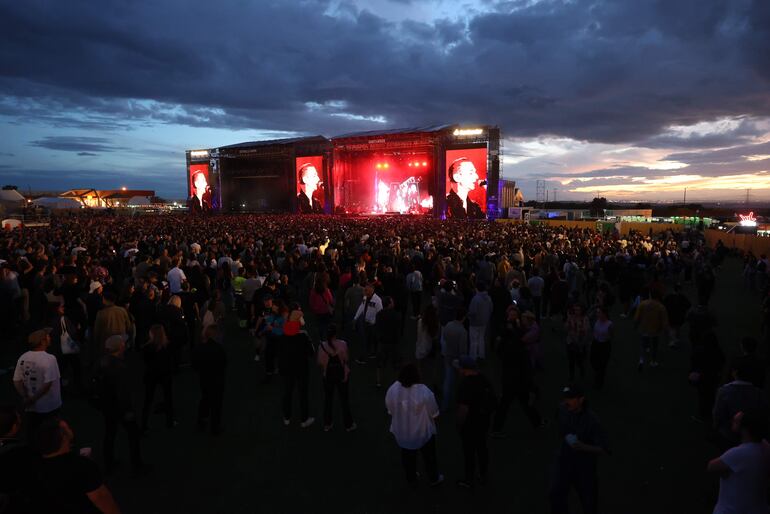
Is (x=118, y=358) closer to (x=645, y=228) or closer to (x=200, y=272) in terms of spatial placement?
(x=200, y=272)

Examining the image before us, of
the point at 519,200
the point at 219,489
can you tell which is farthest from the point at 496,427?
the point at 519,200

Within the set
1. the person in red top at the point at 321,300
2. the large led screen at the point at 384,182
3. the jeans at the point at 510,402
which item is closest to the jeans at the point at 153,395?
the person in red top at the point at 321,300

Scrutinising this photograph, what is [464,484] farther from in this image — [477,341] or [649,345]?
[649,345]

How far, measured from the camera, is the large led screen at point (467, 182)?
36.2 meters

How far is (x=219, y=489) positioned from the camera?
421cm

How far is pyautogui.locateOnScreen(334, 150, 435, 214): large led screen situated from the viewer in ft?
141

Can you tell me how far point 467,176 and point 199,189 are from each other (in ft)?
107

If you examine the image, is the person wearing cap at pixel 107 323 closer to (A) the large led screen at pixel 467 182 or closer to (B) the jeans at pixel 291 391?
(B) the jeans at pixel 291 391

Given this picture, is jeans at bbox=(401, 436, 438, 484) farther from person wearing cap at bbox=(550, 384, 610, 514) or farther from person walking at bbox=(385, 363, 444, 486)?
person wearing cap at bbox=(550, 384, 610, 514)

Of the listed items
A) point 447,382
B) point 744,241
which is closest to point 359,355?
point 447,382

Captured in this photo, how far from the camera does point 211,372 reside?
16.3 feet

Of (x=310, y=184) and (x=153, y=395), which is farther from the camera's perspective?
(x=310, y=184)

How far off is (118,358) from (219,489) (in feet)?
5.14

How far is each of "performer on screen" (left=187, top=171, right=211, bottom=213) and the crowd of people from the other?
40.7 m
